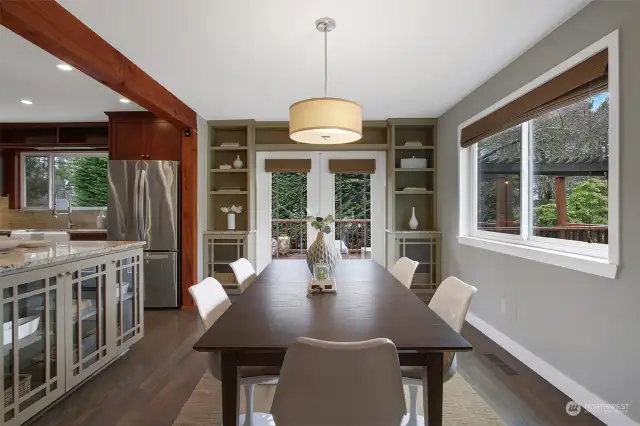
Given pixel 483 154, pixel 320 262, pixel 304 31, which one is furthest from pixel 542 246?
pixel 304 31

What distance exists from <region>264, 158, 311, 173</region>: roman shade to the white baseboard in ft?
10.2

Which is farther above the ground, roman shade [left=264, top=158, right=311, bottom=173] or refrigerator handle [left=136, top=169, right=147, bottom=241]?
roman shade [left=264, top=158, right=311, bottom=173]

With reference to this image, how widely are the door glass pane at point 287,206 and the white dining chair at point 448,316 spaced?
3525 millimetres

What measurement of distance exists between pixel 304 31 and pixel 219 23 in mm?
558

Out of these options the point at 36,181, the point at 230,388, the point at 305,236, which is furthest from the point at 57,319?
the point at 36,181

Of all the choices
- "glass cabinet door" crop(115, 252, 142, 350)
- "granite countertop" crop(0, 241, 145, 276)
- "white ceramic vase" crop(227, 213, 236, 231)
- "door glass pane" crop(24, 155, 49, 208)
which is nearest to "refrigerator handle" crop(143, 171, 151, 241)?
"white ceramic vase" crop(227, 213, 236, 231)

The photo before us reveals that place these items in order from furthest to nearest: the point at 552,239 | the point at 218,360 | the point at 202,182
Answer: the point at 202,182, the point at 552,239, the point at 218,360

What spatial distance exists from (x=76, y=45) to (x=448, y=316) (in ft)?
9.10

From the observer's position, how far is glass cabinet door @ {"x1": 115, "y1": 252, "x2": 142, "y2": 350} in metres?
3.05

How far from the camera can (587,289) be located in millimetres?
2311

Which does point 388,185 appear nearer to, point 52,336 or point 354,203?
point 354,203

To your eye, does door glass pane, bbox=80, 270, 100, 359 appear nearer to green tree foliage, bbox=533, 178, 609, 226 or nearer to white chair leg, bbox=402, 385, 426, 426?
white chair leg, bbox=402, 385, 426, 426

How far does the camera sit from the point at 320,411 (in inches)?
49.0

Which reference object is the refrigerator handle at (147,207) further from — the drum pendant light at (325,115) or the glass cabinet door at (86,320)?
the drum pendant light at (325,115)
